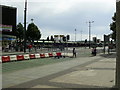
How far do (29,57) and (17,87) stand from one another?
17487 millimetres

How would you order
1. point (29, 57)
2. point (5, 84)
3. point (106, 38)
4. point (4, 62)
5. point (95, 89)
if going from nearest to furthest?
point (95, 89) < point (5, 84) < point (4, 62) < point (29, 57) < point (106, 38)

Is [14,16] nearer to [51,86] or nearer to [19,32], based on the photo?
[19,32]

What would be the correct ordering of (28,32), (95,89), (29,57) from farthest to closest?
(28,32)
(29,57)
(95,89)

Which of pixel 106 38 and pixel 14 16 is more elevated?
pixel 14 16

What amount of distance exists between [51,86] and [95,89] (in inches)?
77.7

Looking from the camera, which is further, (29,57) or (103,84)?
(29,57)

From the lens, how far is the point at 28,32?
3268 inches

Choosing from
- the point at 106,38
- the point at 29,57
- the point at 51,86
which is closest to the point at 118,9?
the point at 51,86

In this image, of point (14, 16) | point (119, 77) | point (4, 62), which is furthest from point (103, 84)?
point (14, 16)

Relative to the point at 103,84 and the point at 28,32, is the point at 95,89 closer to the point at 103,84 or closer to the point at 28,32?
the point at 103,84

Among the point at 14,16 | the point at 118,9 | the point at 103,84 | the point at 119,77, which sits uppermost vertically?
the point at 14,16

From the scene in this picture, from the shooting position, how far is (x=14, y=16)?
180 feet

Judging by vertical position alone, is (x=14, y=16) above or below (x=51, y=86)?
above

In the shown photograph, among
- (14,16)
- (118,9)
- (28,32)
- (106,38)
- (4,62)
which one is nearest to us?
(118,9)
